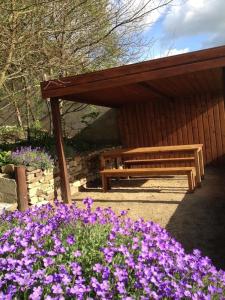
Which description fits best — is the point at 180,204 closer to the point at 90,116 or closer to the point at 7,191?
the point at 7,191

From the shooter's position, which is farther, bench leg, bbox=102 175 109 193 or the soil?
bench leg, bbox=102 175 109 193

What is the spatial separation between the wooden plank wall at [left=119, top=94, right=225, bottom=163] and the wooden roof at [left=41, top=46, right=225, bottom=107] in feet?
3.46

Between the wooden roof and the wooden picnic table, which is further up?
the wooden roof

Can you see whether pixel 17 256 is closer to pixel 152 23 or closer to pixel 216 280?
pixel 216 280

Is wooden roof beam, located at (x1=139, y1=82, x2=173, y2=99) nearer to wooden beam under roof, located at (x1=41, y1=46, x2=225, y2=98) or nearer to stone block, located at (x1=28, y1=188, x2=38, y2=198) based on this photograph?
wooden beam under roof, located at (x1=41, y1=46, x2=225, y2=98)

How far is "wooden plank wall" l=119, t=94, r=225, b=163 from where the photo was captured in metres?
9.56

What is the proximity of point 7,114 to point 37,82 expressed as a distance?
2606 millimetres

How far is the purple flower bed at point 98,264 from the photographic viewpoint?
6.60 feet

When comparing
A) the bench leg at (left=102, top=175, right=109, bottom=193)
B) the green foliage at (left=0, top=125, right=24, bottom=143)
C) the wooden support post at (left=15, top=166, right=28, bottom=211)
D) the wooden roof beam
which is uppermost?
the wooden roof beam

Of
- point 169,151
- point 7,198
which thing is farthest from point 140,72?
point 7,198

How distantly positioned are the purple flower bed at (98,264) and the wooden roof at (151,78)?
318cm

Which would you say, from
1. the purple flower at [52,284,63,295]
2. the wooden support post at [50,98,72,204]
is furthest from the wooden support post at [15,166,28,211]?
the purple flower at [52,284,63,295]

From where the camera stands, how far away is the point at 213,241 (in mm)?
4684

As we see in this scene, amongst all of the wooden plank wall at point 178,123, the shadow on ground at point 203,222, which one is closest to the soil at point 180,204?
the shadow on ground at point 203,222
